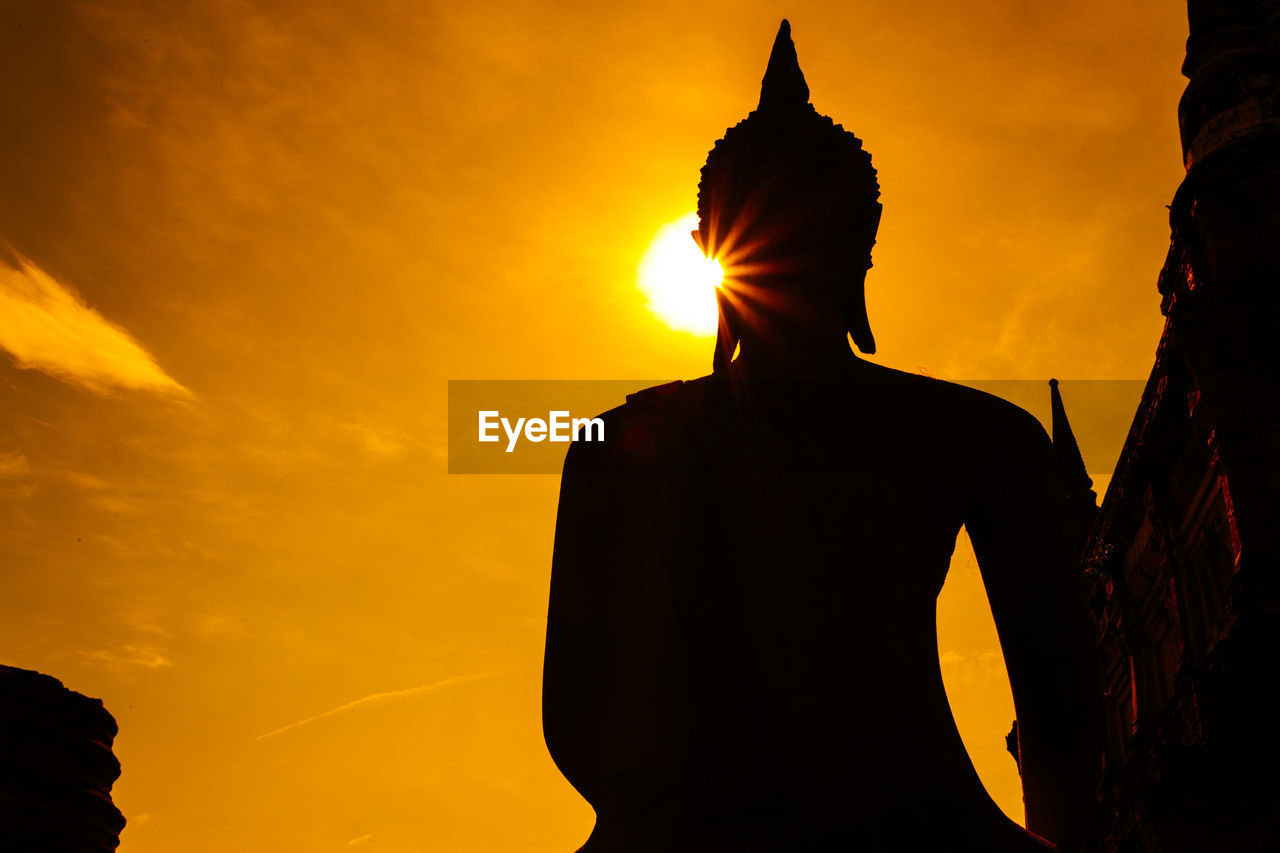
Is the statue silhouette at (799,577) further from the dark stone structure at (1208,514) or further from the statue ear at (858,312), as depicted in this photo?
the dark stone structure at (1208,514)

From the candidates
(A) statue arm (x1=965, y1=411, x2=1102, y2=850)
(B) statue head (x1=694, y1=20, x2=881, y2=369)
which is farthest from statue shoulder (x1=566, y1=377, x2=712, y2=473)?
(A) statue arm (x1=965, y1=411, x2=1102, y2=850)

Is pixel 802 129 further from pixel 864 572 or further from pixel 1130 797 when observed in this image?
pixel 1130 797

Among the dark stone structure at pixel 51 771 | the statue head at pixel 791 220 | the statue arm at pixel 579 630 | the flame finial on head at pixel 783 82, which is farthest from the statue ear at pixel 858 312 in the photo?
the dark stone structure at pixel 51 771

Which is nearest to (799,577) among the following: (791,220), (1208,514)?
(791,220)

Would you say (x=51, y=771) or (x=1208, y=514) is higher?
(x=1208, y=514)

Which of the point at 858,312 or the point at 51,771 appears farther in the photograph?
the point at 51,771

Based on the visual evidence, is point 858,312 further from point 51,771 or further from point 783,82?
point 51,771

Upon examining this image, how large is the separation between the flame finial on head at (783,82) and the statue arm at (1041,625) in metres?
0.99

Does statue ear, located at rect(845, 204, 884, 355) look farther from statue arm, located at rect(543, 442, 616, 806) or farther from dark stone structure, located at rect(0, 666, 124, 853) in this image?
dark stone structure, located at rect(0, 666, 124, 853)

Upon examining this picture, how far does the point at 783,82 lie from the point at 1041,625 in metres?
1.50

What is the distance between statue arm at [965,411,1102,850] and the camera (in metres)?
2.59

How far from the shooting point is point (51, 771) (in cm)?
592

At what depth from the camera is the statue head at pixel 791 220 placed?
9.74 feet

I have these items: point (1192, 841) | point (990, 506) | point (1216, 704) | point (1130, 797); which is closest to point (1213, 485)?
point (1216, 704)
